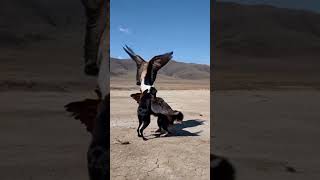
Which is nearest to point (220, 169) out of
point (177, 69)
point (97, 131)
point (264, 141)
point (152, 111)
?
point (264, 141)

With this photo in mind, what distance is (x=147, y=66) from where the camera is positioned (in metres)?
5.04

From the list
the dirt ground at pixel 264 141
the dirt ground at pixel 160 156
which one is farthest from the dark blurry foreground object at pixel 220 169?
the dirt ground at pixel 160 156

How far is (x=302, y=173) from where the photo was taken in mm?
2986

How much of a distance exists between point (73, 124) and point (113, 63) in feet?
244

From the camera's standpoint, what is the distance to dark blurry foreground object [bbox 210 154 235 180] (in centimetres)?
234

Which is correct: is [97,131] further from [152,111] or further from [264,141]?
[152,111]

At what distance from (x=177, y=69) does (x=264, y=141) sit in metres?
79.7

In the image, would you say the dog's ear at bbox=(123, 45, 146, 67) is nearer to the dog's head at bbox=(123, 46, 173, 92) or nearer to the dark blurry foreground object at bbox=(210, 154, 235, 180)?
the dog's head at bbox=(123, 46, 173, 92)

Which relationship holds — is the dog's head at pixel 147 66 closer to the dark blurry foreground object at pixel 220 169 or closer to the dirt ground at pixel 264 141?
the dirt ground at pixel 264 141

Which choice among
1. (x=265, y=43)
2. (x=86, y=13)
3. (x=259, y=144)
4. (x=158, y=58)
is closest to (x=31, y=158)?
(x=86, y=13)

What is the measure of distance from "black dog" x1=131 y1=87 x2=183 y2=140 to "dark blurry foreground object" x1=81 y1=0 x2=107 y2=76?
286 centimetres

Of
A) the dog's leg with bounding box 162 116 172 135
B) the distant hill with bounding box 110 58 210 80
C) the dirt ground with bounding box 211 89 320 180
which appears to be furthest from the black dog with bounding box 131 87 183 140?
the distant hill with bounding box 110 58 210 80

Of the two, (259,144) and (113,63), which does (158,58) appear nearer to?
(259,144)

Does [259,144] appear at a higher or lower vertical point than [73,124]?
lower
